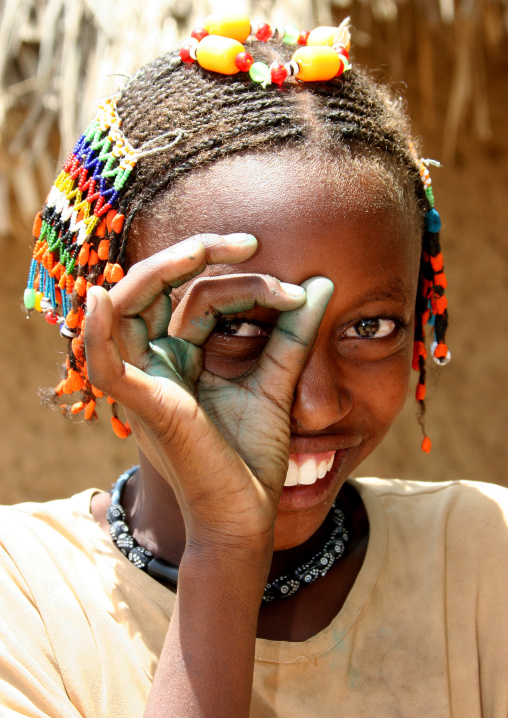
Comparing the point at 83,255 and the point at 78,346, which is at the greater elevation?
the point at 83,255

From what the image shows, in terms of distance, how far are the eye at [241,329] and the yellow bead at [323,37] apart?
68 centimetres

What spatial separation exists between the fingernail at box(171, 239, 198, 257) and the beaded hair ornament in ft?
0.93

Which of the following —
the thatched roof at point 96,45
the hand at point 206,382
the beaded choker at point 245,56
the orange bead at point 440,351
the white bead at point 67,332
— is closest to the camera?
the hand at point 206,382

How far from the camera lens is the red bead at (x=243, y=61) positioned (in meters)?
1.62

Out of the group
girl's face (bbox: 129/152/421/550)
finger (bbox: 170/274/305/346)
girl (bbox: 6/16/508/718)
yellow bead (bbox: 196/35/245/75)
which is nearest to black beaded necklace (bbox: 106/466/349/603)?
girl (bbox: 6/16/508/718)

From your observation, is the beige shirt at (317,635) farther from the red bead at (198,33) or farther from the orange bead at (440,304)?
the red bead at (198,33)

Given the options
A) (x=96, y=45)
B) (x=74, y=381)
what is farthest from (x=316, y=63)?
(x=96, y=45)

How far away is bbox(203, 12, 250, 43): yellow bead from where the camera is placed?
5.61 feet

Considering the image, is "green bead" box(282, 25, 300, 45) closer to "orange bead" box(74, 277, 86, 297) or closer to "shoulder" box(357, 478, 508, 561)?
"orange bead" box(74, 277, 86, 297)

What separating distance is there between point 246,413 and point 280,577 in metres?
0.51

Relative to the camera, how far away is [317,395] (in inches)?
57.4

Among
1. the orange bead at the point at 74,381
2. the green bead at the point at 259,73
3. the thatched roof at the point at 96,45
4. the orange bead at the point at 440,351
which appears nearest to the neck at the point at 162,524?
the orange bead at the point at 74,381

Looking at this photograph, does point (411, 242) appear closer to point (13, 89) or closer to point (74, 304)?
point (74, 304)

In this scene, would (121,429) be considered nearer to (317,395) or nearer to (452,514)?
(317,395)
